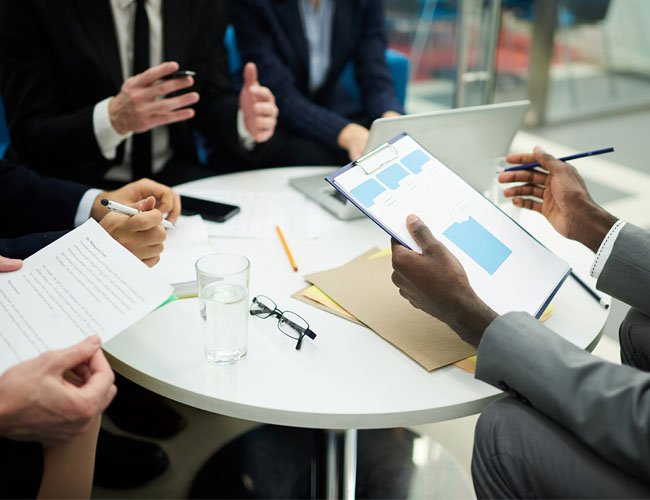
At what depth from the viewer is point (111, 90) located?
1.89 meters

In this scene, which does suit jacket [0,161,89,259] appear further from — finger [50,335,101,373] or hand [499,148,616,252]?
hand [499,148,616,252]

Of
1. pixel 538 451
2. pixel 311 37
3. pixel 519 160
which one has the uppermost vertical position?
pixel 311 37

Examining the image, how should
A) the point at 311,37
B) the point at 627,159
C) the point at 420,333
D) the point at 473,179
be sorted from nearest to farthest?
the point at 420,333
the point at 473,179
the point at 311,37
the point at 627,159

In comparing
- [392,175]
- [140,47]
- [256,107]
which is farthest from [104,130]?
[392,175]

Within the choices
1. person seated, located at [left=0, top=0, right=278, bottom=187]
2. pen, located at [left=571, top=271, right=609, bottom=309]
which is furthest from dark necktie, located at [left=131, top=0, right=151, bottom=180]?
pen, located at [left=571, top=271, right=609, bottom=309]

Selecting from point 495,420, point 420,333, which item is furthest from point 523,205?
point 495,420

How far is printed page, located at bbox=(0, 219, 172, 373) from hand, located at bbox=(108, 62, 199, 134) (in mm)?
614

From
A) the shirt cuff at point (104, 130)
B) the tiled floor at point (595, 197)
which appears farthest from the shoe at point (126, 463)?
the shirt cuff at point (104, 130)

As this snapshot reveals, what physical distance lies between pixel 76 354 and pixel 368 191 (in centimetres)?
50

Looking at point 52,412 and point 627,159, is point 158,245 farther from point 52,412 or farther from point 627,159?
point 627,159

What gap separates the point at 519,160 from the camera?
1.42 metres

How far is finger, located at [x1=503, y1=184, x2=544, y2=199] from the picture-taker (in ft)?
4.70

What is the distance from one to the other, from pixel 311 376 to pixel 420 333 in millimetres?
215

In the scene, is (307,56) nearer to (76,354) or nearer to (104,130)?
(104,130)
